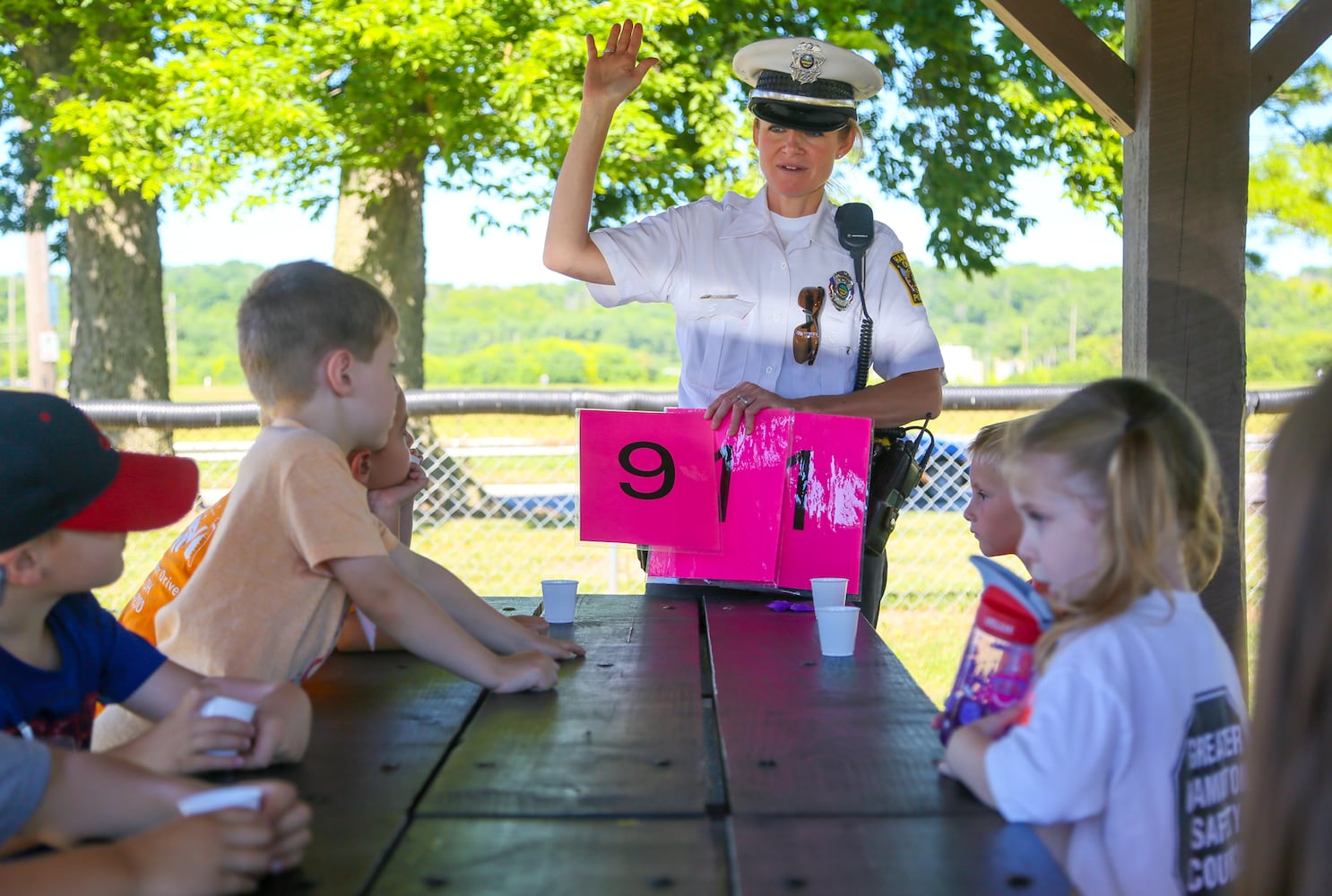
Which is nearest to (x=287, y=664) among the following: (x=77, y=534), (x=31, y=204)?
(x=77, y=534)

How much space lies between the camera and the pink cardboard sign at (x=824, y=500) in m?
2.60

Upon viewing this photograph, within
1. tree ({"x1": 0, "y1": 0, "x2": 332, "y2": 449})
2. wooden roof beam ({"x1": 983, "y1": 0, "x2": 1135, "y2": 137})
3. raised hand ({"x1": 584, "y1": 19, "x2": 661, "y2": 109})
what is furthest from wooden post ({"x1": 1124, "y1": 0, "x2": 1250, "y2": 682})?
tree ({"x1": 0, "y1": 0, "x2": 332, "y2": 449})

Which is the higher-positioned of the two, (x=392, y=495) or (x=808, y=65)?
(x=808, y=65)

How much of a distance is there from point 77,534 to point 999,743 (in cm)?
109

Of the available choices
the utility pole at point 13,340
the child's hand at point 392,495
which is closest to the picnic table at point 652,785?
the child's hand at point 392,495

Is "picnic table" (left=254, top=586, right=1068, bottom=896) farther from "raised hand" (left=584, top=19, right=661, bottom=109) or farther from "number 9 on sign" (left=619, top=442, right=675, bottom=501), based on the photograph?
"raised hand" (left=584, top=19, right=661, bottom=109)

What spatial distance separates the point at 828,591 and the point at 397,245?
862 cm

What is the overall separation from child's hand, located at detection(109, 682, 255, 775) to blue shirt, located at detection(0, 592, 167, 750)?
118 millimetres

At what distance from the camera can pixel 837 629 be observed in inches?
82.8

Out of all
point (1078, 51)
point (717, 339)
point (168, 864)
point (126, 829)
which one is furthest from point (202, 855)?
point (1078, 51)

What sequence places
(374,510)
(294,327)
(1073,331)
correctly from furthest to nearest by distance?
(1073,331), (374,510), (294,327)

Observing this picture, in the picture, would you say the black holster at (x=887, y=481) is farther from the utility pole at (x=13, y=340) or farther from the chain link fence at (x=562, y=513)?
the utility pole at (x=13, y=340)

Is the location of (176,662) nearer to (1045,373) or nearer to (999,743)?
(999,743)

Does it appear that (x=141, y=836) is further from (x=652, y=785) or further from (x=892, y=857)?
(x=892, y=857)
